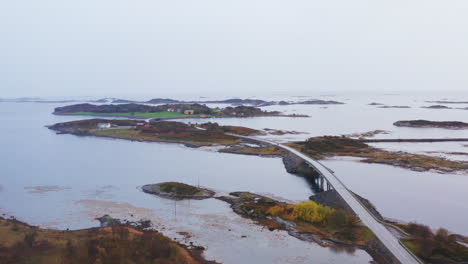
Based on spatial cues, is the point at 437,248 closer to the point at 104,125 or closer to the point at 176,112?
the point at 104,125

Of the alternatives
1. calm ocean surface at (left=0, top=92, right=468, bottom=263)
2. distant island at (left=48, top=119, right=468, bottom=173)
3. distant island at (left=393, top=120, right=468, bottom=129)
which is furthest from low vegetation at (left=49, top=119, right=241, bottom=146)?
distant island at (left=393, top=120, right=468, bottom=129)

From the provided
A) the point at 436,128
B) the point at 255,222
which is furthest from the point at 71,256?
the point at 436,128

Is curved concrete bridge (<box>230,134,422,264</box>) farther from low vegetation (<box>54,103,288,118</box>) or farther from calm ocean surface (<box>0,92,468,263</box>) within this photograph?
low vegetation (<box>54,103,288,118</box>)

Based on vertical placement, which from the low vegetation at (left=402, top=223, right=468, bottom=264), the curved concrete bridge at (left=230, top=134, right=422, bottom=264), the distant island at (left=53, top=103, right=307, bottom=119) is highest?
the distant island at (left=53, top=103, right=307, bottom=119)

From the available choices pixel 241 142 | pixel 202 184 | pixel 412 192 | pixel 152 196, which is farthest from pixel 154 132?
pixel 412 192

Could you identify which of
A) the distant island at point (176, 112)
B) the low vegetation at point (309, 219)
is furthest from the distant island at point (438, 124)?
the low vegetation at point (309, 219)

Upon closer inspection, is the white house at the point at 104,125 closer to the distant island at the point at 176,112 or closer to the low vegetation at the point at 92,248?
the distant island at the point at 176,112
